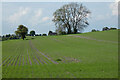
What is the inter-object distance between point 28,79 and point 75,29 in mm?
67639

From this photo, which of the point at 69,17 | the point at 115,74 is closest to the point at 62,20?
the point at 69,17

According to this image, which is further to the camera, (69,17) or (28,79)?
(69,17)

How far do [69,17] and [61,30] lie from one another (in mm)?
8289

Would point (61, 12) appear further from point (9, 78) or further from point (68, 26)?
point (9, 78)

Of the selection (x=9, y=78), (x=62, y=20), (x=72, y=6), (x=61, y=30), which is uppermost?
(x=72, y=6)

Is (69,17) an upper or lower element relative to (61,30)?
upper

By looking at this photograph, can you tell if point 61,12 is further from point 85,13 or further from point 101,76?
point 101,76

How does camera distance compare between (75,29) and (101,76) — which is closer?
(101,76)

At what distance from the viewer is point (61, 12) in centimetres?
7562

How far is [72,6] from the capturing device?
247 ft

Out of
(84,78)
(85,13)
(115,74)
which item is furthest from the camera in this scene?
(85,13)

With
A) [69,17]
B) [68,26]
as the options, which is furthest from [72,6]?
[68,26]

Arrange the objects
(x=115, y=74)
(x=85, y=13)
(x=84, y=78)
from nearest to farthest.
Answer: (x=84, y=78) < (x=115, y=74) < (x=85, y=13)

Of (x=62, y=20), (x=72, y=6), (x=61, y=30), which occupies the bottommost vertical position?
(x=61, y=30)
